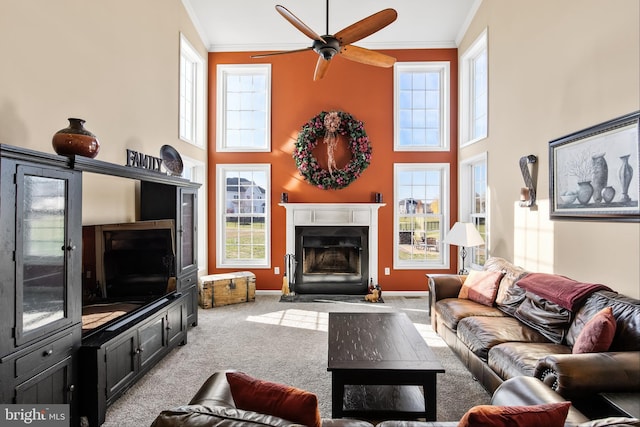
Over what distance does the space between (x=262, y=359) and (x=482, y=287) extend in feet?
8.10

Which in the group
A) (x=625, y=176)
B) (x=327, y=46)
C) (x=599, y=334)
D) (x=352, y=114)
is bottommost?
(x=599, y=334)

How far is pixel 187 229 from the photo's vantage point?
3.98 meters

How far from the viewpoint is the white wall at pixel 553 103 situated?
8.19ft

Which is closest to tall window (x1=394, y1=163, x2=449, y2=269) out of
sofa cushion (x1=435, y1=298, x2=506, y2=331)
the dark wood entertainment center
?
sofa cushion (x1=435, y1=298, x2=506, y2=331)

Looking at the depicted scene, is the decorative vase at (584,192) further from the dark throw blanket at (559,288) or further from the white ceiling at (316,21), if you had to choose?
the white ceiling at (316,21)

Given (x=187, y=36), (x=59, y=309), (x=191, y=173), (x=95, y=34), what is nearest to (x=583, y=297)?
(x=59, y=309)

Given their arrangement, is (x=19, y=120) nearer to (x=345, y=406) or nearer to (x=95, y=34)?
(x=95, y=34)

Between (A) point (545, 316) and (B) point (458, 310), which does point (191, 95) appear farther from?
(A) point (545, 316)

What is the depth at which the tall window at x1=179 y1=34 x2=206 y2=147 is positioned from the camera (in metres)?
5.17

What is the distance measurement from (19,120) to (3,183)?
969 millimetres

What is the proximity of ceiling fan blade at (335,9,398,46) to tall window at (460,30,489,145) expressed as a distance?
2.81 meters

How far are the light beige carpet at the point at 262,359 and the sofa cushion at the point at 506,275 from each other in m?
0.79

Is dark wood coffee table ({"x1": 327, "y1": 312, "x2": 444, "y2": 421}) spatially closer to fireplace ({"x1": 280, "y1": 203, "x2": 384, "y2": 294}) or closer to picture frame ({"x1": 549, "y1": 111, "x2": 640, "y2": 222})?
picture frame ({"x1": 549, "y1": 111, "x2": 640, "y2": 222})
